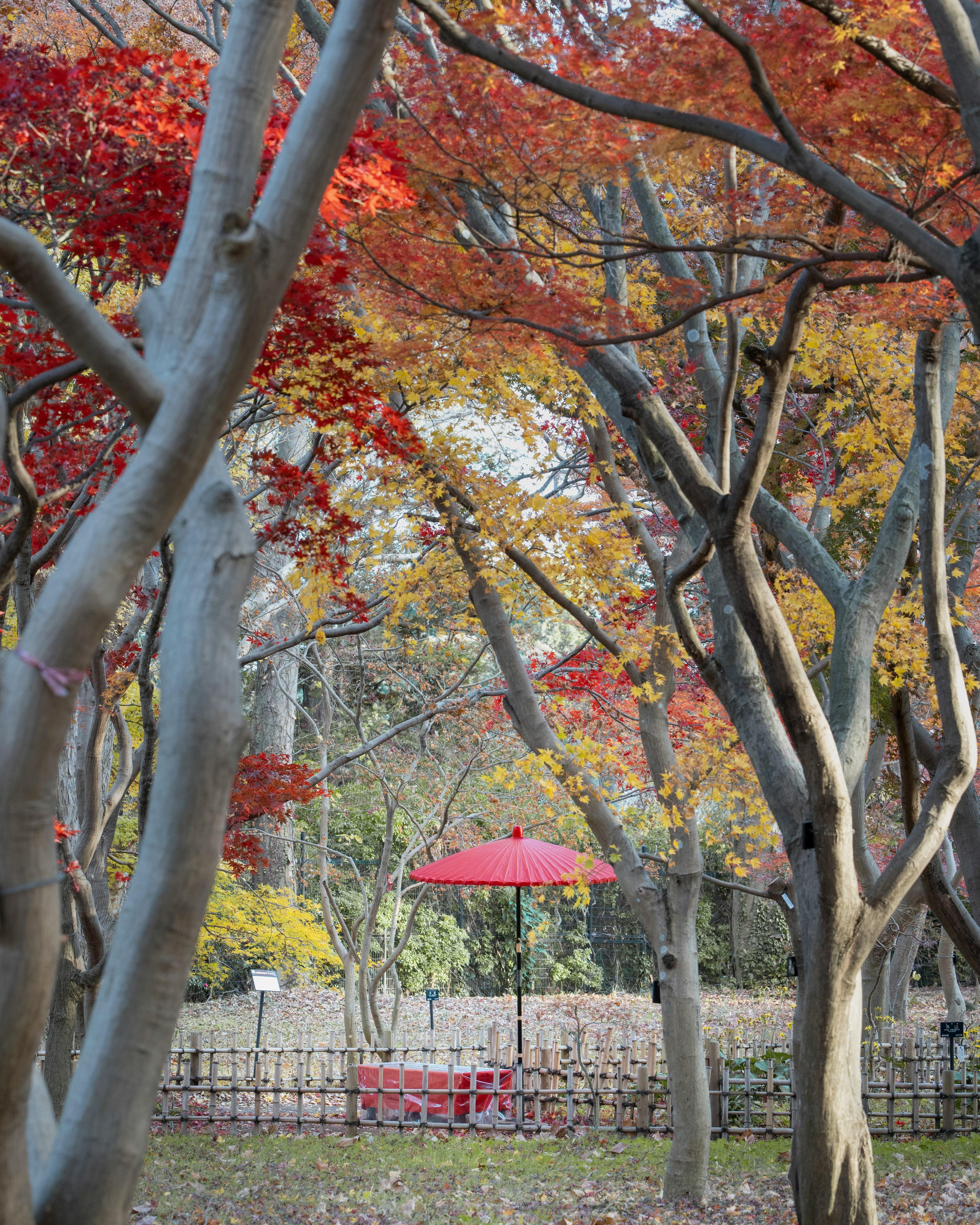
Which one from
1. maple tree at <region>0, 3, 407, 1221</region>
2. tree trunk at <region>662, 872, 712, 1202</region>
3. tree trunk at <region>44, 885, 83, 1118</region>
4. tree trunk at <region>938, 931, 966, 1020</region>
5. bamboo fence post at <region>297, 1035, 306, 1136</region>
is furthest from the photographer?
tree trunk at <region>938, 931, 966, 1020</region>

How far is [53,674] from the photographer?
1964mm

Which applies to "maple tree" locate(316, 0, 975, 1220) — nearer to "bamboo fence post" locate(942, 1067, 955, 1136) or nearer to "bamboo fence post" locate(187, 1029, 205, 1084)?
"bamboo fence post" locate(942, 1067, 955, 1136)

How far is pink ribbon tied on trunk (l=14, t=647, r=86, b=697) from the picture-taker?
196cm

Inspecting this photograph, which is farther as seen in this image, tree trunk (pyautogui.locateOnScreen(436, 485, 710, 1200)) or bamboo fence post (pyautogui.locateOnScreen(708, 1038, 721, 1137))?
bamboo fence post (pyautogui.locateOnScreen(708, 1038, 721, 1137))

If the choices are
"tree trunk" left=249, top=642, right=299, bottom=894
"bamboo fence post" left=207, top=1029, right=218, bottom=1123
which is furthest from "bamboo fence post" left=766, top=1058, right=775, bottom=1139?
"tree trunk" left=249, top=642, right=299, bottom=894

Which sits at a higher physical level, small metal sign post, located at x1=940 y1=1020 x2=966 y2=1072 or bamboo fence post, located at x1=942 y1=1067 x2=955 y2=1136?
small metal sign post, located at x1=940 y1=1020 x2=966 y2=1072

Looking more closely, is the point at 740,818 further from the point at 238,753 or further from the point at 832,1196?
the point at 238,753

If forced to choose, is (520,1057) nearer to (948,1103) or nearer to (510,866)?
(510,866)

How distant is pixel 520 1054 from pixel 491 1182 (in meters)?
2.54

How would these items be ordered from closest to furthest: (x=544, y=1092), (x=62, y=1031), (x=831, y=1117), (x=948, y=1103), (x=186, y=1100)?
1. (x=831, y=1117)
2. (x=62, y=1031)
3. (x=948, y=1103)
4. (x=544, y=1092)
5. (x=186, y=1100)

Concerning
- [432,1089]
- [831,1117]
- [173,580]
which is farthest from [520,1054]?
[173,580]

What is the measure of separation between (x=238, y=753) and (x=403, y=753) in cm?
1523

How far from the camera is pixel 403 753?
17.2 metres

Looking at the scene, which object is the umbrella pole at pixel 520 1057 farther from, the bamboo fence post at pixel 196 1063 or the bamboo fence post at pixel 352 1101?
the bamboo fence post at pixel 196 1063
